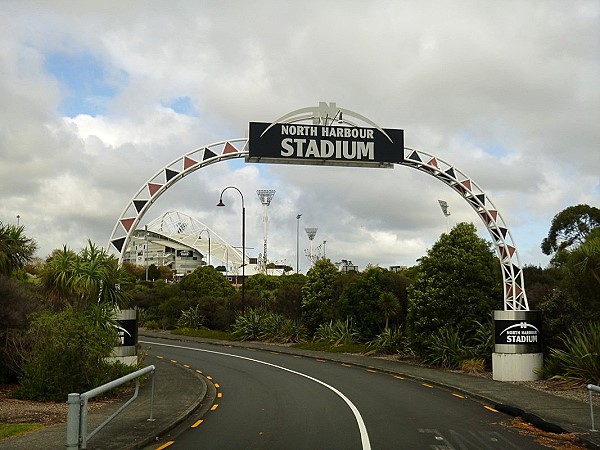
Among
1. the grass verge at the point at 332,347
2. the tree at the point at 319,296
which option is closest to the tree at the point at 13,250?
the grass verge at the point at 332,347

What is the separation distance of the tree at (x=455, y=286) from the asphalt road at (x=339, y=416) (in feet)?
11.3

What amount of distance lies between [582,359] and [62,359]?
1322 centimetres

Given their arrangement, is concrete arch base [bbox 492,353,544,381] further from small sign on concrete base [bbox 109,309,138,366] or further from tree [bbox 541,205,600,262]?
tree [bbox 541,205,600,262]

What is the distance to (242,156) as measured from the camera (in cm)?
2078

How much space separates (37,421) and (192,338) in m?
29.9

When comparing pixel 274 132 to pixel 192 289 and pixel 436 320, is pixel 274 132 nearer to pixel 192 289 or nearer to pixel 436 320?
pixel 436 320

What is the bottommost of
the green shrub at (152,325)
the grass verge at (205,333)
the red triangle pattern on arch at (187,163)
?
the grass verge at (205,333)

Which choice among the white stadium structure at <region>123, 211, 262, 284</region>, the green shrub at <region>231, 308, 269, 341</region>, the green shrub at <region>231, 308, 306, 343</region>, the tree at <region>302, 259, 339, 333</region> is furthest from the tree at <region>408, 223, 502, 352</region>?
the white stadium structure at <region>123, 211, 262, 284</region>

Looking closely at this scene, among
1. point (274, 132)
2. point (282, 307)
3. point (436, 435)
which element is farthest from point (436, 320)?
point (282, 307)

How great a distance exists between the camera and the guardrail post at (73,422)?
25.3ft

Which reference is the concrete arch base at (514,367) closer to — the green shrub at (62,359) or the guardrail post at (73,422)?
the green shrub at (62,359)

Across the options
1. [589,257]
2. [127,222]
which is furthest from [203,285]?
[589,257]

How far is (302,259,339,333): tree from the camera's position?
37.6 metres

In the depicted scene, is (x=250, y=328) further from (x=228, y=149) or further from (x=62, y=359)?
(x=62, y=359)
